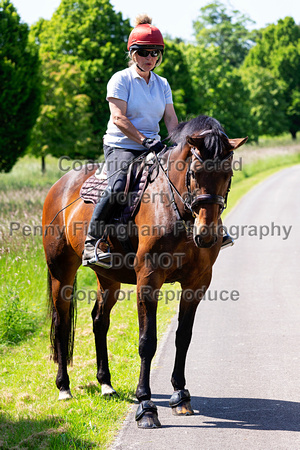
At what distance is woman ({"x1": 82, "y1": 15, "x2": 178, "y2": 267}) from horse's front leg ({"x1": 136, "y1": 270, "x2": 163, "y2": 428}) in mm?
591

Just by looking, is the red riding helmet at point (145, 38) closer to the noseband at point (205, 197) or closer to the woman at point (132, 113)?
the woman at point (132, 113)

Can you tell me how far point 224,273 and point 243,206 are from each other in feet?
34.5

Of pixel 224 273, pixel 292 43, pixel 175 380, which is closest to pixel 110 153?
pixel 175 380

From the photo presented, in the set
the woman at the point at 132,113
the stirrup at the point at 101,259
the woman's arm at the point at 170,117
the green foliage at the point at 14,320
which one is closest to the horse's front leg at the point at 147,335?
the stirrup at the point at 101,259

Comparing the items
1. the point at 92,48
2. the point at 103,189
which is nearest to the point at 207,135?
the point at 103,189

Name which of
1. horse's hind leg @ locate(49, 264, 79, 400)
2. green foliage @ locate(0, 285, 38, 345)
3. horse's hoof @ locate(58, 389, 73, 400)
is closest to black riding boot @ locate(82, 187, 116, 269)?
horse's hind leg @ locate(49, 264, 79, 400)

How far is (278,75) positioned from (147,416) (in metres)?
68.9

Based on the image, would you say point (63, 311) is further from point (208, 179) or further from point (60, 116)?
point (60, 116)

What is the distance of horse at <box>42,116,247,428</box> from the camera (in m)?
4.45

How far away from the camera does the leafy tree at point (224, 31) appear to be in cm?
8012

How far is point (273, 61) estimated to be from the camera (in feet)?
228

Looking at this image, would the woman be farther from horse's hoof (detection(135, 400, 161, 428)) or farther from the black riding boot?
horse's hoof (detection(135, 400, 161, 428))

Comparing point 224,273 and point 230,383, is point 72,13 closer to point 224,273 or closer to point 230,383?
point 224,273

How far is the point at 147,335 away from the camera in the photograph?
493 centimetres
